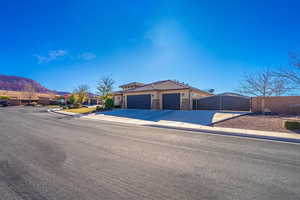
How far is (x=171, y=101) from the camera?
19.6 m

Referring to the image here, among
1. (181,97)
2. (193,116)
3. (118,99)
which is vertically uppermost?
(181,97)

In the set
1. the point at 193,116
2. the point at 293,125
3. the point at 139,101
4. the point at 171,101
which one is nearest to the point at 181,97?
the point at 171,101

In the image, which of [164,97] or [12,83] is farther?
[12,83]

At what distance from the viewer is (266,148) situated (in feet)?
17.9

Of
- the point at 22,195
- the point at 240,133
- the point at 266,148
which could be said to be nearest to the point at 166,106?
the point at 240,133

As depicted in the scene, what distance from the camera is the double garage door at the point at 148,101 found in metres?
19.3

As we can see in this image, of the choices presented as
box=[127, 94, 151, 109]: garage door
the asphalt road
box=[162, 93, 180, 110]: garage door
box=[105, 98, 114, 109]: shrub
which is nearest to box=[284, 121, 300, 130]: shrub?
the asphalt road

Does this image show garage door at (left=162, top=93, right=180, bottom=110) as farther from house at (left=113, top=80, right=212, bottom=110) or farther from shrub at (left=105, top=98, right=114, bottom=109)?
shrub at (left=105, top=98, right=114, bottom=109)

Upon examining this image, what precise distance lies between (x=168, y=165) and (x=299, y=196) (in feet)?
8.37

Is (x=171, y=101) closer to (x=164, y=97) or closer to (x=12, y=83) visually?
(x=164, y=97)

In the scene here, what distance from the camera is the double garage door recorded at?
1928cm

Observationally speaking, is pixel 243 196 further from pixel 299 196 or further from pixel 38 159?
pixel 38 159

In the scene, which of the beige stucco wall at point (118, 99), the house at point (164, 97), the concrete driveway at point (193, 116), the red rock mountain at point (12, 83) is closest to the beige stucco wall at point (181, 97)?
the house at point (164, 97)

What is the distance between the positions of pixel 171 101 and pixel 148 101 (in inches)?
142
